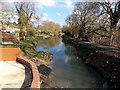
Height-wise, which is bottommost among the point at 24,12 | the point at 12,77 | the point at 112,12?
the point at 12,77

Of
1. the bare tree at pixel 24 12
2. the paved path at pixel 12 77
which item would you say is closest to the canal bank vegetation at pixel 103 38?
the paved path at pixel 12 77

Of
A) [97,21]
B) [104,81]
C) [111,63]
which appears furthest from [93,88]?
[97,21]

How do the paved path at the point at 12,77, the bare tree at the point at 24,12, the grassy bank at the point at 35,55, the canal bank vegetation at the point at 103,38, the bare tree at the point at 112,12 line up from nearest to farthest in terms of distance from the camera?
the paved path at the point at 12,77 → the canal bank vegetation at the point at 103,38 → the grassy bank at the point at 35,55 → the bare tree at the point at 112,12 → the bare tree at the point at 24,12

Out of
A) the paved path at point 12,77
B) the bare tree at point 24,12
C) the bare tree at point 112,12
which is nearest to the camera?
the paved path at point 12,77

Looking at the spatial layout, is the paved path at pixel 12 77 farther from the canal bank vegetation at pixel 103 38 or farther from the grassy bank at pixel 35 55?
the canal bank vegetation at pixel 103 38

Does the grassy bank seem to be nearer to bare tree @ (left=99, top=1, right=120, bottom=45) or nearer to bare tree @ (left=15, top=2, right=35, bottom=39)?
bare tree @ (left=99, top=1, right=120, bottom=45)

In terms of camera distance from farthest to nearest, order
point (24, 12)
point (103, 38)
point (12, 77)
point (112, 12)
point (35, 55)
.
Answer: point (24, 12) < point (103, 38) < point (112, 12) < point (35, 55) < point (12, 77)

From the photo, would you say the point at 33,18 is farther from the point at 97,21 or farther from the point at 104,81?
the point at 104,81

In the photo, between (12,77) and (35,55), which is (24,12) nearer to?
(35,55)

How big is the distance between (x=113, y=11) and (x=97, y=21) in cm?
344

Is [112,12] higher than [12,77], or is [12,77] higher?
[112,12]

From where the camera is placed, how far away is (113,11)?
15.0m

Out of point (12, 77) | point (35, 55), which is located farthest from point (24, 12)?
point (12, 77)

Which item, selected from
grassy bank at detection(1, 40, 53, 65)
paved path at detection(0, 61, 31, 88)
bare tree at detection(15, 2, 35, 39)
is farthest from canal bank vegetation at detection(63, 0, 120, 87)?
bare tree at detection(15, 2, 35, 39)
